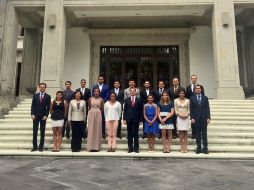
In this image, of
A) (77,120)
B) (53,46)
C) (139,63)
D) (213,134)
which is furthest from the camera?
(139,63)

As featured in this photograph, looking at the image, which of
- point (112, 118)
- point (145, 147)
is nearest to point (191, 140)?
point (145, 147)

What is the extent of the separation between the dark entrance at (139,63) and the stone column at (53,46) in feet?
12.5

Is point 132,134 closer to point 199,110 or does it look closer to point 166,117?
point 166,117

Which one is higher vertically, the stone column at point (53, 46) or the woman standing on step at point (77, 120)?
the stone column at point (53, 46)

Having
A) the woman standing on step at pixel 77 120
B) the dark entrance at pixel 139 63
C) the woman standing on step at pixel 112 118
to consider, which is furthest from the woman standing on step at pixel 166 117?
the dark entrance at pixel 139 63

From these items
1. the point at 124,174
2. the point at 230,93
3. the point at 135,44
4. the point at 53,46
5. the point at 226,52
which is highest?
the point at 135,44

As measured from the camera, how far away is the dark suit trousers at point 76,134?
738cm

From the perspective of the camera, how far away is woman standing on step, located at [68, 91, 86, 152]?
739 cm

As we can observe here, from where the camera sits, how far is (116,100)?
8062 millimetres

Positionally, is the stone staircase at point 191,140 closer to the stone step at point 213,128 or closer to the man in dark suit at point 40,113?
the stone step at point 213,128

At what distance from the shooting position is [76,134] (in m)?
7.39

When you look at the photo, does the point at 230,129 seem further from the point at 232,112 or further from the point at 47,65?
the point at 47,65

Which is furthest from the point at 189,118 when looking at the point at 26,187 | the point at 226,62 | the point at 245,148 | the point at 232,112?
the point at 226,62

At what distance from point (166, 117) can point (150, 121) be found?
0.44 meters
